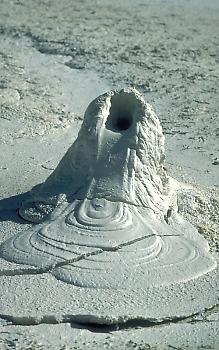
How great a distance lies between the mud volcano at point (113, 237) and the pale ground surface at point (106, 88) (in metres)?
0.12

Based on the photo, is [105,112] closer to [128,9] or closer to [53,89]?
[53,89]

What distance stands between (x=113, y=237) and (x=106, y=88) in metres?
3.64

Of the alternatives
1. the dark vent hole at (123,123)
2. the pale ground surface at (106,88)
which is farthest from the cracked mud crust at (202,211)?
the dark vent hole at (123,123)

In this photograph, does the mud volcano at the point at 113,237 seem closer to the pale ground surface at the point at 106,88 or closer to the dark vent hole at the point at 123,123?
the dark vent hole at the point at 123,123

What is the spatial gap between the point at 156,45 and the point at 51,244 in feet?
17.8

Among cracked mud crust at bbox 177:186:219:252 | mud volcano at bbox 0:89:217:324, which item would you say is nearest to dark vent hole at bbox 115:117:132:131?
mud volcano at bbox 0:89:217:324

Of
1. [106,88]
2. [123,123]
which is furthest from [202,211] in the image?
[106,88]

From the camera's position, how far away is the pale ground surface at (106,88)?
3.51 metres

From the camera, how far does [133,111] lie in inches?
173

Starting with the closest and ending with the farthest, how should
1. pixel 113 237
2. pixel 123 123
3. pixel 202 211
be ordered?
1. pixel 113 237
2. pixel 123 123
3. pixel 202 211

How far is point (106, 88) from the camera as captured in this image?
742 centimetres

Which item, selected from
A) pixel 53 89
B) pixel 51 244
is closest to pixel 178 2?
pixel 53 89

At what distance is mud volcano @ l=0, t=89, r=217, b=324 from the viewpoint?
3656 mm

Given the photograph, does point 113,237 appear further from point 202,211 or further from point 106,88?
point 106,88
